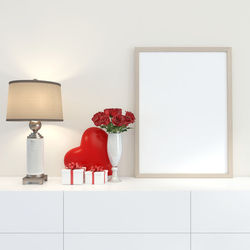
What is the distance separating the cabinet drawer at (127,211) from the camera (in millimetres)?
1128

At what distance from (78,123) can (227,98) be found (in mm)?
893

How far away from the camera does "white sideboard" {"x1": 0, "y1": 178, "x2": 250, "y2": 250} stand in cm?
113

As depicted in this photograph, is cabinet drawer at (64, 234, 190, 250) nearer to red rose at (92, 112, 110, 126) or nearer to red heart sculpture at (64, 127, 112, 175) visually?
red heart sculpture at (64, 127, 112, 175)

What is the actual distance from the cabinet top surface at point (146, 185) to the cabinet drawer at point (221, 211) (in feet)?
0.11

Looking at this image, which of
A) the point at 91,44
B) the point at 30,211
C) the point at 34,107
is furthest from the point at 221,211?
the point at 91,44

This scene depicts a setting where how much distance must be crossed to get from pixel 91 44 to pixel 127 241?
110 centimetres

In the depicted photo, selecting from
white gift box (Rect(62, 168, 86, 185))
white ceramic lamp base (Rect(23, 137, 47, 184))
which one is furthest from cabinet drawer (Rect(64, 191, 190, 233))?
white ceramic lamp base (Rect(23, 137, 47, 184))

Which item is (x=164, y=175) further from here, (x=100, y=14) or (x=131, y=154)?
(x=100, y=14)

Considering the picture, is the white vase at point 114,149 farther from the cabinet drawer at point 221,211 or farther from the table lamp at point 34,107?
the cabinet drawer at point 221,211

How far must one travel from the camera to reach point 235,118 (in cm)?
145

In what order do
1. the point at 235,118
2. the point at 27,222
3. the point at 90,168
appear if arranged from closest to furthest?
1. the point at 27,222
2. the point at 90,168
3. the point at 235,118

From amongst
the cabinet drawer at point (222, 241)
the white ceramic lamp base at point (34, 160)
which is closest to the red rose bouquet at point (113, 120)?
the white ceramic lamp base at point (34, 160)

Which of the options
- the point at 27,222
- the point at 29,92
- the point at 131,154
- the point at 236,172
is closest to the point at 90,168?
the point at 131,154

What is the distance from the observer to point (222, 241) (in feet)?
3.72
